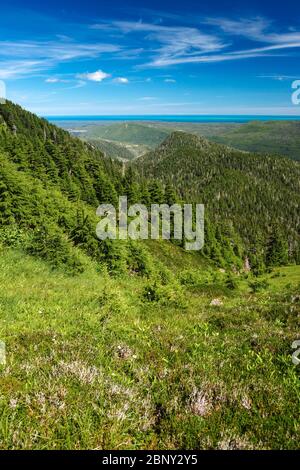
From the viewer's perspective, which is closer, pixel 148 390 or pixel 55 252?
pixel 148 390

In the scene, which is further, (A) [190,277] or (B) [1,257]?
(A) [190,277]

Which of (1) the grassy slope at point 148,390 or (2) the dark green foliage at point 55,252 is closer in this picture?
(1) the grassy slope at point 148,390

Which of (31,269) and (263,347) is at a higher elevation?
(263,347)

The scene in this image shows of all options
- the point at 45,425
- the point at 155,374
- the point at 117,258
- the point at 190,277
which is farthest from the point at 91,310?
the point at 190,277

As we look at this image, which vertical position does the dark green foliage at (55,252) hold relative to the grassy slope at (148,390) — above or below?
below

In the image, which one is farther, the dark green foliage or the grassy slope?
the dark green foliage

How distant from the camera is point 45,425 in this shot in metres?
4.15

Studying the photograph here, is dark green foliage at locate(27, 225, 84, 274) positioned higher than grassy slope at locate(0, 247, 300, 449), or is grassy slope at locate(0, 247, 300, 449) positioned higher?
grassy slope at locate(0, 247, 300, 449)

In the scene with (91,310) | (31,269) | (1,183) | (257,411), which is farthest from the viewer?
(1,183)

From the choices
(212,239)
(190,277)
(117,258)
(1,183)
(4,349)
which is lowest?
(212,239)

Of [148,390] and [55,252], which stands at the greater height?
[148,390]
